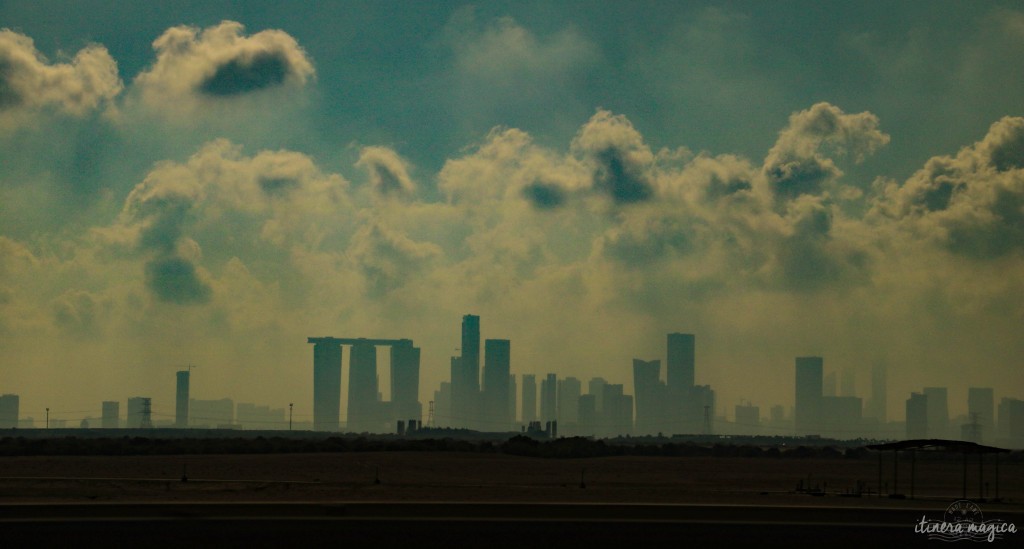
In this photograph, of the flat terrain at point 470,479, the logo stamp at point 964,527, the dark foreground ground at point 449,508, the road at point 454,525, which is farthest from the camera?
the flat terrain at point 470,479

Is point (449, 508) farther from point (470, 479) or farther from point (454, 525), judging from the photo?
point (470, 479)

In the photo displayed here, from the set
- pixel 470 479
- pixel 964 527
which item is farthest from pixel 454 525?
pixel 470 479

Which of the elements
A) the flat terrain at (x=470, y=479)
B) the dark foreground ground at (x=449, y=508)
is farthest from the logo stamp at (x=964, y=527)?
the flat terrain at (x=470, y=479)

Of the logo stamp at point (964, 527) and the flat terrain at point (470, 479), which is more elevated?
the logo stamp at point (964, 527)

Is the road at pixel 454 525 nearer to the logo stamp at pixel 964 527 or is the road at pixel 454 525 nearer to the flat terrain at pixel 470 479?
the logo stamp at pixel 964 527

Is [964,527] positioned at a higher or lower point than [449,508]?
higher

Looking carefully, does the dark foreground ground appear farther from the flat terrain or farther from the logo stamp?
the logo stamp
